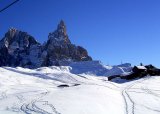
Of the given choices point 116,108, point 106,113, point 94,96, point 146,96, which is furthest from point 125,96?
point 106,113

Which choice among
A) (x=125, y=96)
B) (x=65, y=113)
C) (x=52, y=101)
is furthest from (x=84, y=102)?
(x=125, y=96)

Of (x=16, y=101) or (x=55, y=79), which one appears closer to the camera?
(x=16, y=101)

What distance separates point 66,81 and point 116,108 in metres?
32.7

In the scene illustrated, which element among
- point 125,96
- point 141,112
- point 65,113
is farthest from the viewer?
point 125,96

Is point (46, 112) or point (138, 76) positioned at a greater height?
point (138, 76)

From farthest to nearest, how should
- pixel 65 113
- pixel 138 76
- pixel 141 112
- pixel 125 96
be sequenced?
pixel 138 76 → pixel 125 96 → pixel 141 112 → pixel 65 113

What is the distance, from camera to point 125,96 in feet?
106

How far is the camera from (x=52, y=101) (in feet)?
83.8

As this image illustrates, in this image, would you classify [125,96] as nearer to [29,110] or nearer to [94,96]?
[94,96]

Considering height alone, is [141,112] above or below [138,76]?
below

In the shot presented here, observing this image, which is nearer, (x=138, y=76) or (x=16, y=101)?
(x=16, y=101)

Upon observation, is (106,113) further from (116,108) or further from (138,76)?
(138,76)

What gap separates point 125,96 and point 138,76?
32057mm

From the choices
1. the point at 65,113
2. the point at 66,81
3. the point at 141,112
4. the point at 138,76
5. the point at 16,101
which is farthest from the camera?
the point at 138,76
